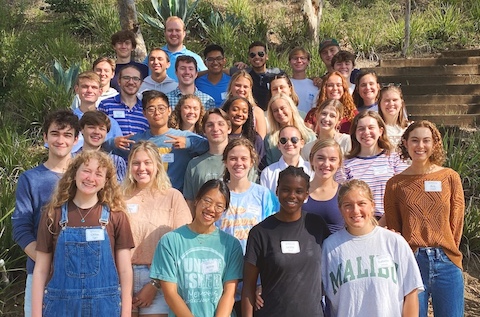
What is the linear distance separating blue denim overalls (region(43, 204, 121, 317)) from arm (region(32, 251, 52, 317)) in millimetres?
37

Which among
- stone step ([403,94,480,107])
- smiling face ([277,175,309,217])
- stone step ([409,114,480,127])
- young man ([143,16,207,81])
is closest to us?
smiling face ([277,175,309,217])

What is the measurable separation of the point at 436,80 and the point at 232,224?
716 centimetres

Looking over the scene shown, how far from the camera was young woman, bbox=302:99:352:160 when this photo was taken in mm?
5686

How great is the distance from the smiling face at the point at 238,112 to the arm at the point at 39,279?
85.5 inches

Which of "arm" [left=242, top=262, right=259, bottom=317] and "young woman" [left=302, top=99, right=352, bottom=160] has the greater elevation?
"young woman" [left=302, top=99, right=352, bottom=160]

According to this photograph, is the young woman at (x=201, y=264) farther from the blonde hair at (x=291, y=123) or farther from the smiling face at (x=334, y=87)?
the smiling face at (x=334, y=87)

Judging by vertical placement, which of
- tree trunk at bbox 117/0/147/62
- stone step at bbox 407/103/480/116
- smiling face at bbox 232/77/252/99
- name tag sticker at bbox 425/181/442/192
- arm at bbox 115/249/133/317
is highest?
tree trunk at bbox 117/0/147/62

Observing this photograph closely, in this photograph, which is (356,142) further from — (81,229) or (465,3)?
(465,3)

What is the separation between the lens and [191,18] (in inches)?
503

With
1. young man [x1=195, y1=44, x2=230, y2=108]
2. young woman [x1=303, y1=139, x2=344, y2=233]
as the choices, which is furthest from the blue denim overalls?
young man [x1=195, y1=44, x2=230, y2=108]

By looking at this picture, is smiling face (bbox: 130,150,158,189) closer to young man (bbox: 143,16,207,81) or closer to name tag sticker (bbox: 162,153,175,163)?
name tag sticker (bbox: 162,153,175,163)

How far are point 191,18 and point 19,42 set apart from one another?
138 inches

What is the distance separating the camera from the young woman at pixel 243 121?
5.64 m

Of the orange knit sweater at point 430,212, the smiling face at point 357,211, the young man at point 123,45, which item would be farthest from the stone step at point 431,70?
the smiling face at point 357,211
